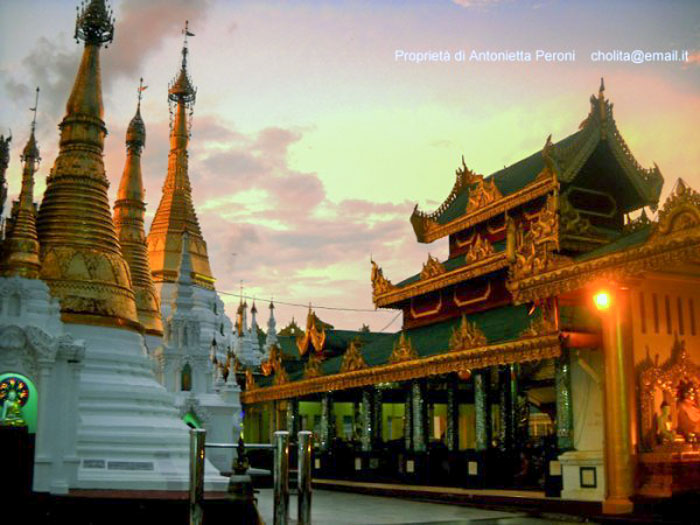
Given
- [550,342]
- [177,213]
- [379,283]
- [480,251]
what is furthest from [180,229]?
[550,342]

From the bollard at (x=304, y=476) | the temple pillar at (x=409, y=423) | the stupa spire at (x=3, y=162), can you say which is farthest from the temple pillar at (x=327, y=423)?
the bollard at (x=304, y=476)

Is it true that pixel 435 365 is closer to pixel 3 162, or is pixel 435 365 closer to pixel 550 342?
pixel 550 342

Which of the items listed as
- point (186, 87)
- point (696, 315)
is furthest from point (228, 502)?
point (186, 87)

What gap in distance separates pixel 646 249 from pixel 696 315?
118 inches

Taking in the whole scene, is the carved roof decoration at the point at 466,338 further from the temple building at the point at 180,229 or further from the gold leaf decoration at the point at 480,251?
the temple building at the point at 180,229

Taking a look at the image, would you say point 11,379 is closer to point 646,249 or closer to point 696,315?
point 646,249

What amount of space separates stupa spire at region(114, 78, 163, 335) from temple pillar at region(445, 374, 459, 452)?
1065cm

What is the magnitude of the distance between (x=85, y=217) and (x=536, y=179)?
11305 millimetres

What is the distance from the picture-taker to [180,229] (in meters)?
44.1

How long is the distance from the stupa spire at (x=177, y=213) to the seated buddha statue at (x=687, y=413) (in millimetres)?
30940

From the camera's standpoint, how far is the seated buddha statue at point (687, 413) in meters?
14.8

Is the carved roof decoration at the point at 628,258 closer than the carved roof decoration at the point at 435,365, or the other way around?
the carved roof decoration at the point at 628,258

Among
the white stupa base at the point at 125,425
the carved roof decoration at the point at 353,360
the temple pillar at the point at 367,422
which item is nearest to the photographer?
the white stupa base at the point at 125,425

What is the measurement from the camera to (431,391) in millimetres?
28031
